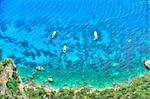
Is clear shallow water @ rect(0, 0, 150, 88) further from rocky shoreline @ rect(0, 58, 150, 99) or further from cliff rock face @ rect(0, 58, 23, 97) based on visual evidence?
cliff rock face @ rect(0, 58, 23, 97)

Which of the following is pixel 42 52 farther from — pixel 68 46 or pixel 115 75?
pixel 115 75

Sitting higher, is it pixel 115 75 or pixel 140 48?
pixel 140 48

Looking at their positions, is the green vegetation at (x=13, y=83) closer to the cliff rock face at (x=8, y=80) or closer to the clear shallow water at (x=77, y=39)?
the cliff rock face at (x=8, y=80)

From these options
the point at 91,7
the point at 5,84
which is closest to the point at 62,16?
the point at 91,7

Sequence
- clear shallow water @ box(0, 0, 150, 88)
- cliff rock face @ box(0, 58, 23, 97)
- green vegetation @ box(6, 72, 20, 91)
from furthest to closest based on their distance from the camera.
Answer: clear shallow water @ box(0, 0, 150, 88) < green vegetation @ box(6, 72, 20, 91) < cliff rock face @ box(0, 58, 23, 97)

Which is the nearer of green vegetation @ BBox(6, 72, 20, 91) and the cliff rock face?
the cliff rock face

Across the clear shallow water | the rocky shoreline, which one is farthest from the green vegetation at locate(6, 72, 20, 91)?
the clear shallow water

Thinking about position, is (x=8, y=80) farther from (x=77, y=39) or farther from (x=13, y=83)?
(x=77, y=39)
